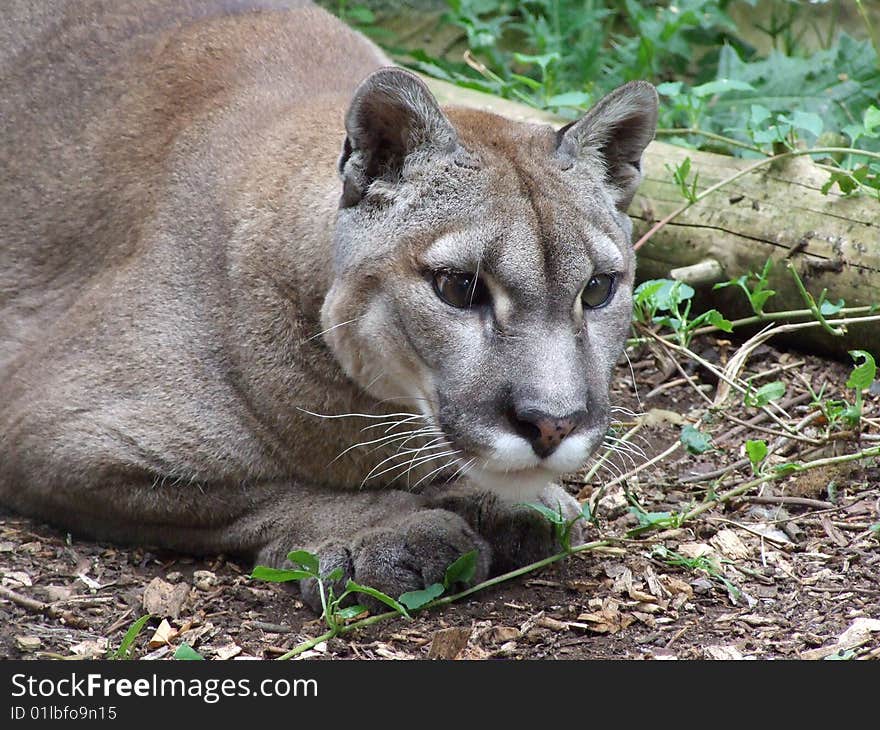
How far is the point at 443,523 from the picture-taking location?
15.3 feet

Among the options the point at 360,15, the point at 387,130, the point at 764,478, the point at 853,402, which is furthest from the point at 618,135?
the point at 360,15

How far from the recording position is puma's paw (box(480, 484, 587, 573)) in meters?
4.79

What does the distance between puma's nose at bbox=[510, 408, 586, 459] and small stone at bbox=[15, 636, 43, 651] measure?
1650mm

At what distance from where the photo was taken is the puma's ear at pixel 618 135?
457cm

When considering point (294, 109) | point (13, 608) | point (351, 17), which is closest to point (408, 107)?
point (294, 109)

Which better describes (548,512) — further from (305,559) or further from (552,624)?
(305,559)

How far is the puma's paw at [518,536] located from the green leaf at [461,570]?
0.83ft

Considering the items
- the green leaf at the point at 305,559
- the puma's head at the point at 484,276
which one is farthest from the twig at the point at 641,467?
the green leaf at the point at 305,559

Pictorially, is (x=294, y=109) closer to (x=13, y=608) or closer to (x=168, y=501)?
(x=168, y=501)

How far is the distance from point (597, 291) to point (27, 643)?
214 centimetres

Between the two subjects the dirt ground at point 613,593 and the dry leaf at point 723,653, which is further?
the dirt ground at point 613,593

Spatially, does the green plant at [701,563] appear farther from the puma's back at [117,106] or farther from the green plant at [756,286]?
the puma's back at [117,106]

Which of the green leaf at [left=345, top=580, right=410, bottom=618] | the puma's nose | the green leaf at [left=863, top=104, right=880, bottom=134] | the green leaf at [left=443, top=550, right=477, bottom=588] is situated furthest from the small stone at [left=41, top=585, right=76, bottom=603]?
the green leaf at [left=863, top=104, right=880, bottom=134]

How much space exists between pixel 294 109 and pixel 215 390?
3.77 feet
